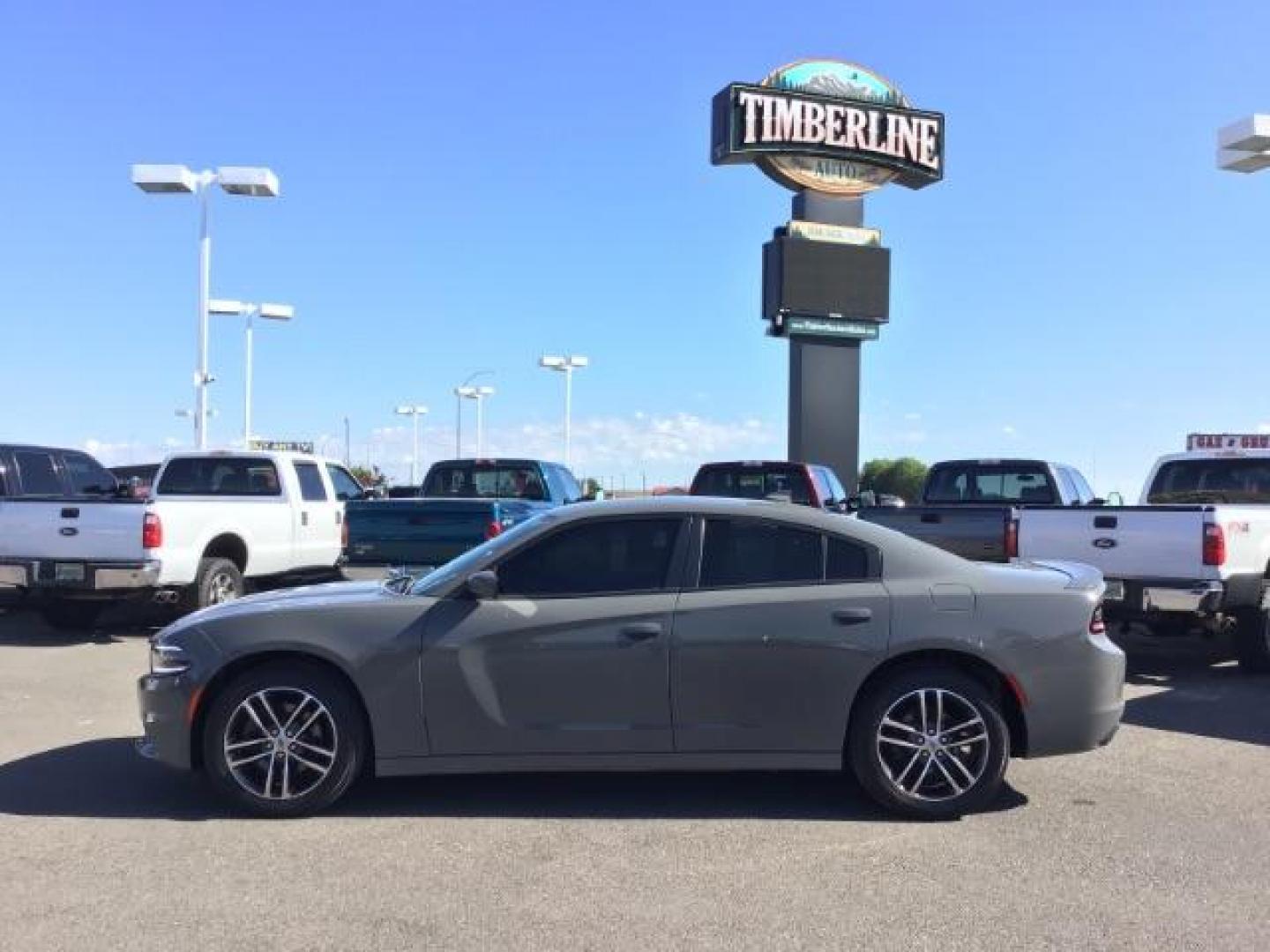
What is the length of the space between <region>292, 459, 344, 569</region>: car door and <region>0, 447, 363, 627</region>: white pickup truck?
0.05ft

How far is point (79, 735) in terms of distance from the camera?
7.29 meters

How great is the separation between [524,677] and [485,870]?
0.95 metres

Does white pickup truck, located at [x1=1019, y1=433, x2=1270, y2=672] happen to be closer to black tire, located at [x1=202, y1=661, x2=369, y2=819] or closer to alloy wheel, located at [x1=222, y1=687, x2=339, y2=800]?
black tire, located at [x1=202, y1=661, x2=369, y2=819]

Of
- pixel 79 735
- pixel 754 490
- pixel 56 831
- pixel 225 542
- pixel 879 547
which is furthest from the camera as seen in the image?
pixel 754 490

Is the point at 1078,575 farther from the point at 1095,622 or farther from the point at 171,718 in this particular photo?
the point at 171,718

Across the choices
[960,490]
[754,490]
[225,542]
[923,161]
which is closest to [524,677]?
[225,542]

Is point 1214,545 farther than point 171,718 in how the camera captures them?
Yes

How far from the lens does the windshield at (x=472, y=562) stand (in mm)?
5711

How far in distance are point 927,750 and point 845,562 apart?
96 centimetres

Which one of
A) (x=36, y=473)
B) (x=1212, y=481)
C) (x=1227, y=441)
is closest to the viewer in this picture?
(x=1212, y=481)

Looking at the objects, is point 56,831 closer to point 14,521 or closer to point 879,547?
point 879,547

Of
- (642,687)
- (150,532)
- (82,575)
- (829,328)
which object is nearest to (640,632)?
(642,687)

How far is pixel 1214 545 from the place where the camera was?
8.76 metres

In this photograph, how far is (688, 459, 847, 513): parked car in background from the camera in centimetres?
1377
